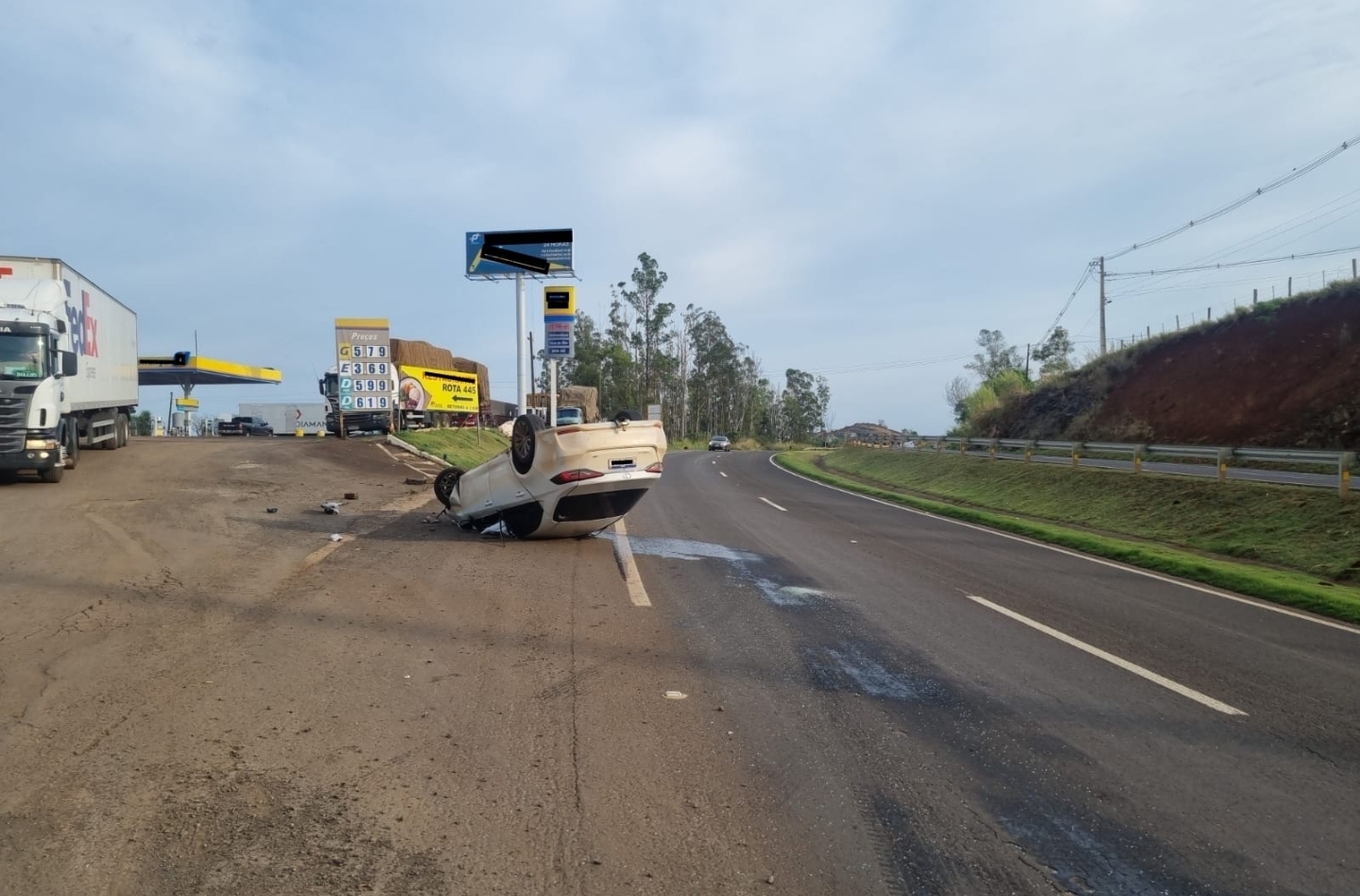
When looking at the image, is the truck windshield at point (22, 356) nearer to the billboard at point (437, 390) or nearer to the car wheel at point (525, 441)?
the car wheel at point (525, 441)

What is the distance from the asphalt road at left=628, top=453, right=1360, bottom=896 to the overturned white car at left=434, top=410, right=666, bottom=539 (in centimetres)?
144

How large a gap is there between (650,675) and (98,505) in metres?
11.9

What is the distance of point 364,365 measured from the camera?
3375cm

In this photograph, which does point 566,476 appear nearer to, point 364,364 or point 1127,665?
→ point 1127,665

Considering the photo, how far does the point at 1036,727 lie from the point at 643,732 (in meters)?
2.39

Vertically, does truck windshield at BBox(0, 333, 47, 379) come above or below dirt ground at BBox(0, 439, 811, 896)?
above

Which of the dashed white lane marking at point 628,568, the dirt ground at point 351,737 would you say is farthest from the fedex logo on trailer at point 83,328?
the dashed white lane marking at point 628,568

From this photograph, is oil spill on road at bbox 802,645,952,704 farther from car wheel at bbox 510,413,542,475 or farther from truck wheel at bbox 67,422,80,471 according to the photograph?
truck wheel at bbox 67,422,80,471

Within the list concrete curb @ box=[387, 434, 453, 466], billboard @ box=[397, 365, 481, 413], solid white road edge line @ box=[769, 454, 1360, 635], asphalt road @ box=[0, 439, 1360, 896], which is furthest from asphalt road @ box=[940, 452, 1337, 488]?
billboard @ box=[397, 365, 481, 413]

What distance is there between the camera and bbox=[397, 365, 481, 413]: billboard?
119ft

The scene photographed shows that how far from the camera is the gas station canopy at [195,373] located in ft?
153

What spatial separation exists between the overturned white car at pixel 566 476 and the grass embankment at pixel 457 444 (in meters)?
14.2

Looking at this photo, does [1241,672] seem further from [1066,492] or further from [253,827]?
[1066,492]

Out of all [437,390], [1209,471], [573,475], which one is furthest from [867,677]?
[437,390]
